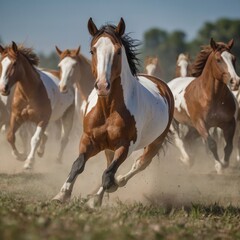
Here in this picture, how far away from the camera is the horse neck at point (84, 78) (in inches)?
515

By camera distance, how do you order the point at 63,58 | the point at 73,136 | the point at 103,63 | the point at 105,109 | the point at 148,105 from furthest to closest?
the point at 73,136 < the point at 63,58 < the point at 148,105 < the point at 105,109 < the point at 103,63

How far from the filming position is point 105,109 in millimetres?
6734

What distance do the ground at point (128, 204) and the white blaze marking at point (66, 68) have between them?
189 cm

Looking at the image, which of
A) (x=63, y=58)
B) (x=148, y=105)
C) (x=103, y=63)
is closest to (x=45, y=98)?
(x=63, y=58)

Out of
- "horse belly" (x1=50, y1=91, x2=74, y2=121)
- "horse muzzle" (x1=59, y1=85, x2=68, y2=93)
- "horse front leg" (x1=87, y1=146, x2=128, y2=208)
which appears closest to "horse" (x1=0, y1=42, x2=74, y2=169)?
"horse muzzle" (x1=59, y1=85, x2=68, y2=93)

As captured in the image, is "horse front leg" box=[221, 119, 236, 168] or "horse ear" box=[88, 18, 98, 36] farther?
"horse front leg" box=[221, 119, 236, 168]

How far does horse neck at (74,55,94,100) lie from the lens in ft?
42.9

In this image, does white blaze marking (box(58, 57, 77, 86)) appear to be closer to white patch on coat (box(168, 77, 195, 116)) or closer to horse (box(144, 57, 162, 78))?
white patch on coat (box(168, 77, 195, 116))

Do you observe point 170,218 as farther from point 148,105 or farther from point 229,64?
point 229,64

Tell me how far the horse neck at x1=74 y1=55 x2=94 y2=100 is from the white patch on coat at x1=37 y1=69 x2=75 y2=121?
0.42 metres

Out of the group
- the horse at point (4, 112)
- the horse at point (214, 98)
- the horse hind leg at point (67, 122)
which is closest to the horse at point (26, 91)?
the horse at point (4, 112)

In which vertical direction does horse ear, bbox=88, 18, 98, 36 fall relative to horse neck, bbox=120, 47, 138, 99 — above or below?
above

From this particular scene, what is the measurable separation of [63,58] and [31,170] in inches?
124

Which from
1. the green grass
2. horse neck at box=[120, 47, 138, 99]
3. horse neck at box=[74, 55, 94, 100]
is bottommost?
the green grass
